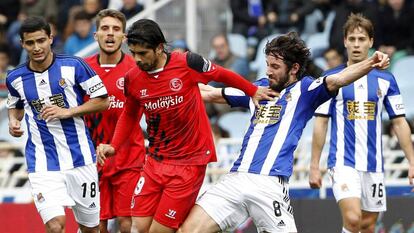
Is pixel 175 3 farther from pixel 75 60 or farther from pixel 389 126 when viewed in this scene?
pixel 75 60

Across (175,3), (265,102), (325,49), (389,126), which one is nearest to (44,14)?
(175,3)

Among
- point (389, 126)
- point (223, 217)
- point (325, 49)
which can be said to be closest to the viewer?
point (223, 217)

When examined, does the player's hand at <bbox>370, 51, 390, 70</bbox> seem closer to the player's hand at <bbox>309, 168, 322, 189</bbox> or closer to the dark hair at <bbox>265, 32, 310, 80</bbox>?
the dark hair at <bbox>265, 32, 310, 80</bbox>

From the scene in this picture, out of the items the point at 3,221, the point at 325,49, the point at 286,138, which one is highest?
the point at 286,138

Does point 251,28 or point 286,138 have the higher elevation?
point 286,138

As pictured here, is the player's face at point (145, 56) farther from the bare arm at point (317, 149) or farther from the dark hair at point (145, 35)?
the bare arm at point (317, 149)

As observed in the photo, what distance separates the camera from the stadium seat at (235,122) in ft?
50.1

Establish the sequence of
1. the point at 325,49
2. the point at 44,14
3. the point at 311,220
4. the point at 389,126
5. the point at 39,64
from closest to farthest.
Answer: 1. the point at 39,64
2. the point at 311,220
3. the point at 389,126
4. the point at 325,49
5. the point at 44,14

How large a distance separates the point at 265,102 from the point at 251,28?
7.79 metres

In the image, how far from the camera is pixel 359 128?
35.2 feet

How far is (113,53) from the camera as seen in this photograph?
421 inches

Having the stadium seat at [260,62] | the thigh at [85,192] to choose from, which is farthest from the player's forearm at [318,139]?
the stadium seat at [260,62]

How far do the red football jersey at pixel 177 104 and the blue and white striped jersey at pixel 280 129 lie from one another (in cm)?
42

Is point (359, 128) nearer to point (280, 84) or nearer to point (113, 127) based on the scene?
point (280, 84)
